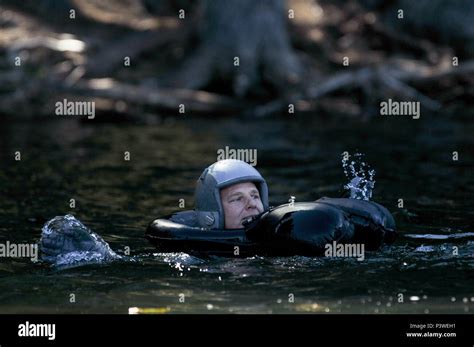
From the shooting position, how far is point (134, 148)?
67.2 feet

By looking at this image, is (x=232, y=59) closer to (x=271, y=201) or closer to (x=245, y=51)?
(x=245, y=51)

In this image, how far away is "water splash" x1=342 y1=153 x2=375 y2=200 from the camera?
12.6m

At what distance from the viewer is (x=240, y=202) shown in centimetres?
1067

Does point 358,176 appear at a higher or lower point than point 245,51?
lower

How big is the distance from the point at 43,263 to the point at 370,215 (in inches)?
127

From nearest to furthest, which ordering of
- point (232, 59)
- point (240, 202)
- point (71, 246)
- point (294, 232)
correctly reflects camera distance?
point (294, 232) → point (71, 246) → point (240, 202) → point (232, 59)

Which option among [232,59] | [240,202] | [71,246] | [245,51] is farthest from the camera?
[232,59]

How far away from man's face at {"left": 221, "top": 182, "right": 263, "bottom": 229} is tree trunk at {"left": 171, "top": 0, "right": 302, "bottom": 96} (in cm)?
1604

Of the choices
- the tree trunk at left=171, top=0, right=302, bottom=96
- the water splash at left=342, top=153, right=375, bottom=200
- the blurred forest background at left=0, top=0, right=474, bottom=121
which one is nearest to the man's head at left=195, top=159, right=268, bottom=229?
the water splash at left=342, top=153, right=375, bottom=200

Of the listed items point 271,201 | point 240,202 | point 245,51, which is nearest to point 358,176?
point 271,201

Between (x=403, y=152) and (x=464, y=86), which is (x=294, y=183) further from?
(x=464, y=86)

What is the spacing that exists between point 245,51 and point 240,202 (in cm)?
1643

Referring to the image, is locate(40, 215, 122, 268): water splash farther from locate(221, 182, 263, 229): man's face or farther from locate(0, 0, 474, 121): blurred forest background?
locate(0, 0, 474, 121): blurred forest background
